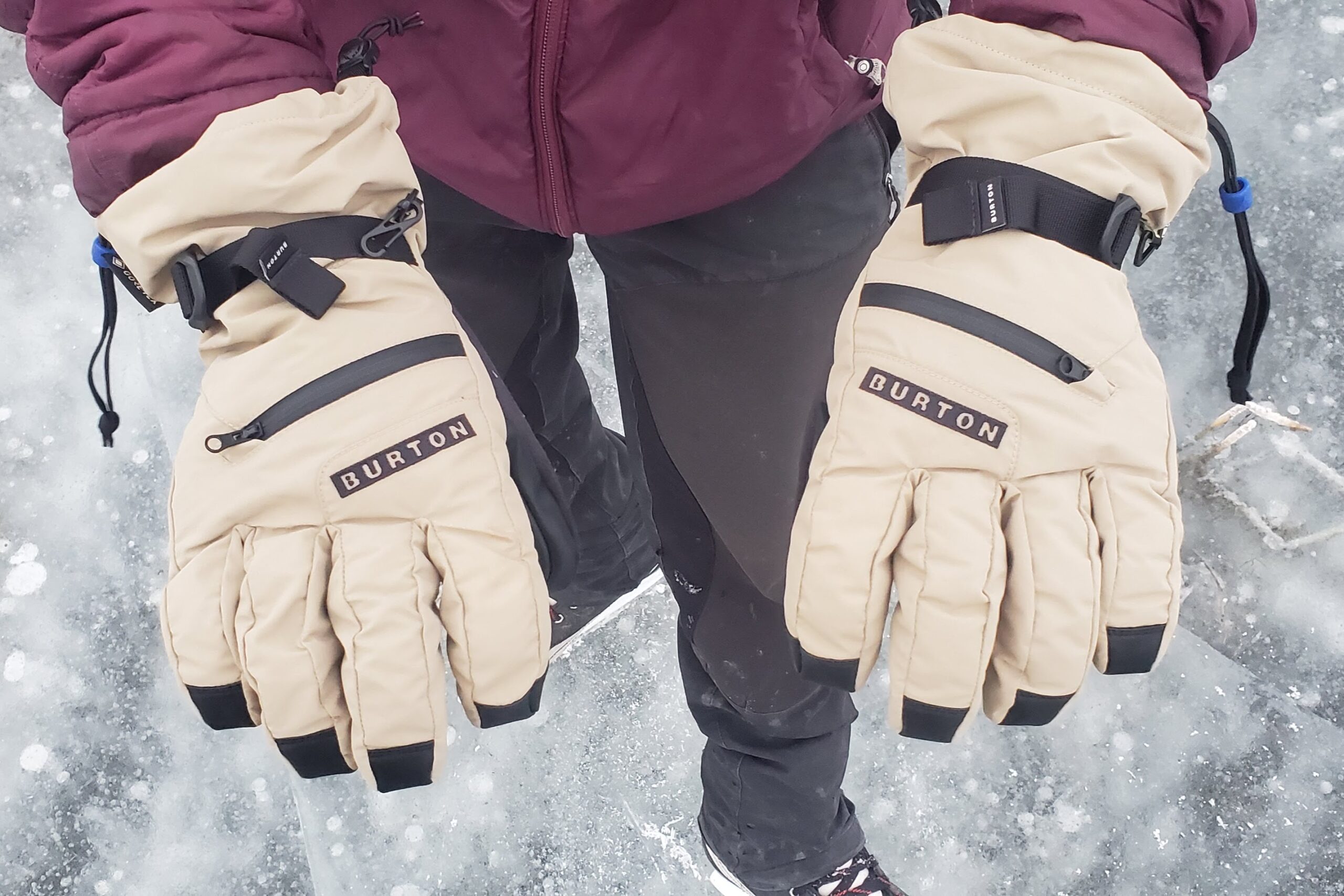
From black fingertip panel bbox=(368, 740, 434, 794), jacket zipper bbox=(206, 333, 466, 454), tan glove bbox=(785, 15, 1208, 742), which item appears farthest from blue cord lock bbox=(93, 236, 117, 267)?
tan glove bbox=(785, 15, 1208, 742)

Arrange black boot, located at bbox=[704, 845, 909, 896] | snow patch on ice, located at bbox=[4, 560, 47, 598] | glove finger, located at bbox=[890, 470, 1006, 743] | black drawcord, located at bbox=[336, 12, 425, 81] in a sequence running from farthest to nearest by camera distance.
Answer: snow patch on ice, located at bbox=[4, 560, 47, 598], black boot, located at bbox=[704, 845, 909, 896], black drawcord, located at bbox=[336, 12, 425, 81], glove finger, located at bbox=[890, 470, 1006, 743]

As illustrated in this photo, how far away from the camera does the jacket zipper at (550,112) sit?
653 mm

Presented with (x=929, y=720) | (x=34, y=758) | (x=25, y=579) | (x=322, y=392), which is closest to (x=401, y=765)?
(x=322, y=392)

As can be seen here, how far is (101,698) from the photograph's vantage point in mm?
1264

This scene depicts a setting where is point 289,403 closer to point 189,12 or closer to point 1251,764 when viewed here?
point 189,12

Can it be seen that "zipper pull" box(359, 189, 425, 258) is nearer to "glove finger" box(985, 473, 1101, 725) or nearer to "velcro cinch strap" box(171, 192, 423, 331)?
"velcro cinch strap" box(171, 192, 423, 331)

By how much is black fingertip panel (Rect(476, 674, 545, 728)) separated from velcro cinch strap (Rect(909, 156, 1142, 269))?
17.1 inches

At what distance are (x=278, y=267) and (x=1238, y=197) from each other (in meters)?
0.76

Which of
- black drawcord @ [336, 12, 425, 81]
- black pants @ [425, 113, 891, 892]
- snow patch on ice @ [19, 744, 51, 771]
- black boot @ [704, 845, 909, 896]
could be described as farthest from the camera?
snow patch on ice @ [19, 744, 51, 771]

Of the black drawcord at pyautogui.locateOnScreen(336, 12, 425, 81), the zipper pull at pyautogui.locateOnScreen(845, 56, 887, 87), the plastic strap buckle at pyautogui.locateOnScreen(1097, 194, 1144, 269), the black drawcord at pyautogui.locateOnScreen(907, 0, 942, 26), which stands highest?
the black drawcord at pyautogui.locateOnScreen(907, 0, 942, 26)

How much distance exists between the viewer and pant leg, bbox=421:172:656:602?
94 cm

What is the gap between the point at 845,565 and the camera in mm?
605

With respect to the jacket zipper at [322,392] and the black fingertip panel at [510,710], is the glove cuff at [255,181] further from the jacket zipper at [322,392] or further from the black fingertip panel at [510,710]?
the black fingertip panel at [510,710]

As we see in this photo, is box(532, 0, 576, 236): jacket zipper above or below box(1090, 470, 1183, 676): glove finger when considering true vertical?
above
